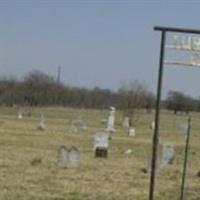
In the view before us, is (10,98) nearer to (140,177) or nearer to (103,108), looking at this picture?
(103,108)

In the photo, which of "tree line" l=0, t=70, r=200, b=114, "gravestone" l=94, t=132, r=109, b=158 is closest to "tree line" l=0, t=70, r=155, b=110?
"tree line" l=0, t=70, r=200, b=114

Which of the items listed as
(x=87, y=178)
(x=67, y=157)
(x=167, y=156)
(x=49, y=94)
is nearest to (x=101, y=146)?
(x=167, y=156)

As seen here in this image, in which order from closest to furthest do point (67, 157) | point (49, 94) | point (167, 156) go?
1. point (67, 157)
2. point (167, 156)
3. point (49, 94)

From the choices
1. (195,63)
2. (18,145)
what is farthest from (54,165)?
(195,63)

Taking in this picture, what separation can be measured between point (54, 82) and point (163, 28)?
114m

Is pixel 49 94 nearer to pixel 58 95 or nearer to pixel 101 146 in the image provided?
pixel 58 95

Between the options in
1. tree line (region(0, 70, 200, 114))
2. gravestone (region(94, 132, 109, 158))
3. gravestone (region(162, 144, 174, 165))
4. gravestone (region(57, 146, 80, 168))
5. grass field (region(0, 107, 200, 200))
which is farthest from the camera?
tree line (region(0, 70, 200, 114))

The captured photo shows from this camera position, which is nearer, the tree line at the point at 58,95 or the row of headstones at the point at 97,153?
the row of headstones at the point at 97,153

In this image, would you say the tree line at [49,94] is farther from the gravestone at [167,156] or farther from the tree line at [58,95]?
the gravestone at [167,156]

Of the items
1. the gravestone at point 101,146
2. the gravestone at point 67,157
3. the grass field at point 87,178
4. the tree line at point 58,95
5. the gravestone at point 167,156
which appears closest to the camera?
the grass field at point 87,178

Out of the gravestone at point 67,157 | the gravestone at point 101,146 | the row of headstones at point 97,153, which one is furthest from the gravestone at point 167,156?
the gravestone at point 67,157

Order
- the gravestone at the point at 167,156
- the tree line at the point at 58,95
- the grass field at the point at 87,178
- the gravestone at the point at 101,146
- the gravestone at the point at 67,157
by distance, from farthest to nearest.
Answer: the tree line at the point at 58,95 → the gravestone at the point at 101,146 → the gravestone at the point at 167,156 → the gravestone at the point at 67,157 → the grass field at the point at 87,178

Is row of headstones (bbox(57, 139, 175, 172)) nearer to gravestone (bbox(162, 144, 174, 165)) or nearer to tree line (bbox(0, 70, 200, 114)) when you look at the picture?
gravestone (bbox(162, 144, 174, 165))

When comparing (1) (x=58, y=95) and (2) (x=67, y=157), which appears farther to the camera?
(1) (x=58, y=95)
